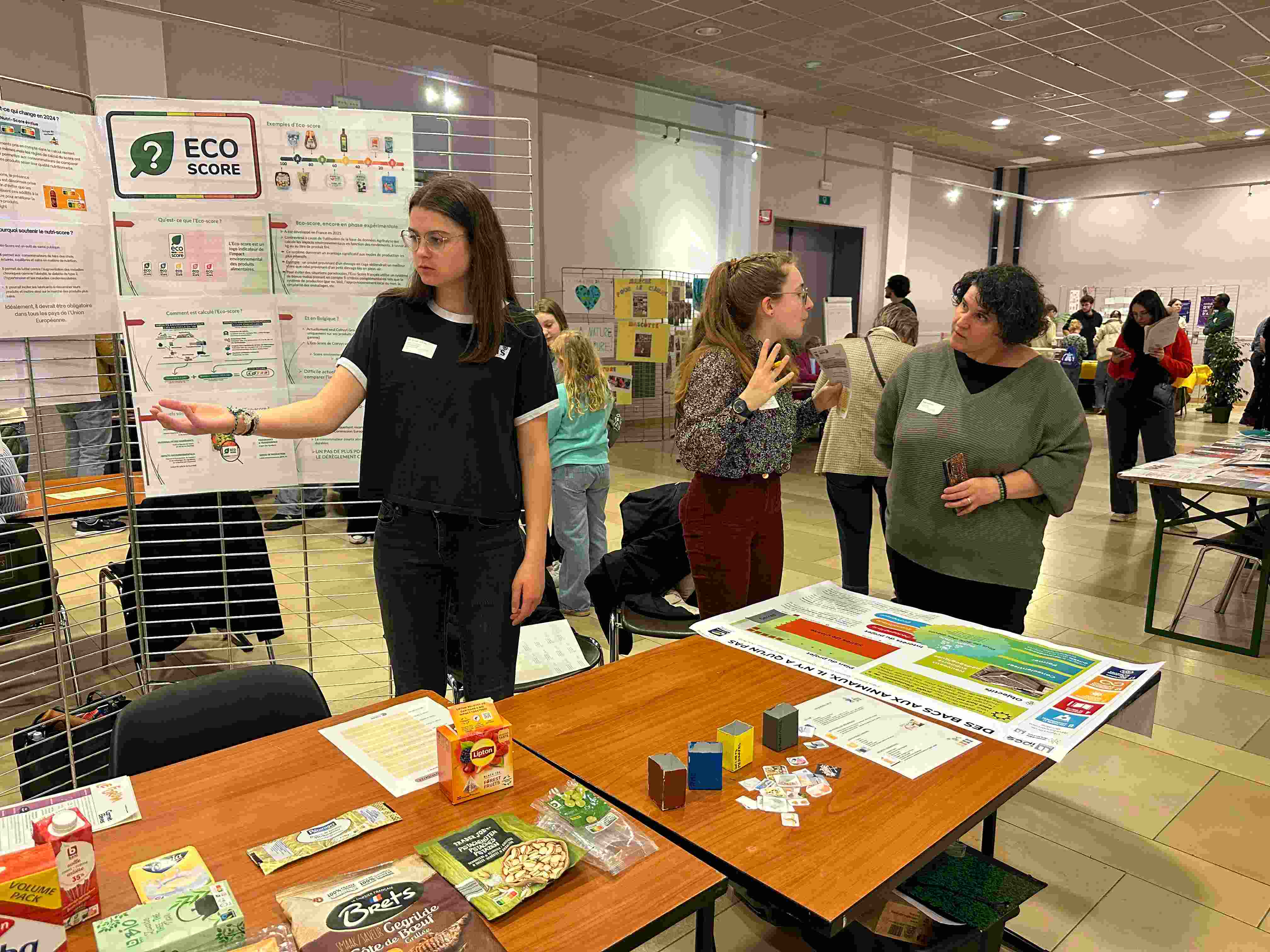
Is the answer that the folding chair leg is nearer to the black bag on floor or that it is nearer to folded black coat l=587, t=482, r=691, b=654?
folded black coat l=587, t=482, r=691, b=654

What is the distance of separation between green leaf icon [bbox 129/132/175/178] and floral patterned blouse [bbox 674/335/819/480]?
1.52m

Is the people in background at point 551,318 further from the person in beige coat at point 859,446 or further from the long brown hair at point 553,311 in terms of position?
the person in beige coat at point 859,446

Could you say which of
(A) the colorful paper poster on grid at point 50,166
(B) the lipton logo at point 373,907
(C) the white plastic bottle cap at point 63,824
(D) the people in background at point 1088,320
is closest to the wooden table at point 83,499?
(A) the colorful paper poster on grid at point 50,166

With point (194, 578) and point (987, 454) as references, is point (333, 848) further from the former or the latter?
point (194, 578)

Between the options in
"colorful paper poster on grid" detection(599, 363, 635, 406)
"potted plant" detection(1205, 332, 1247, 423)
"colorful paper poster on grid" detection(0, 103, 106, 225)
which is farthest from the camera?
"potted plant" detection(1205, 332, 1247, 423)

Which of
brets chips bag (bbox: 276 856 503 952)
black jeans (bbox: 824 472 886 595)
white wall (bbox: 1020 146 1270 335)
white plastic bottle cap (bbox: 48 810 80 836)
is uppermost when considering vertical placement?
white wall (bbox: 1020 146 1270 335)

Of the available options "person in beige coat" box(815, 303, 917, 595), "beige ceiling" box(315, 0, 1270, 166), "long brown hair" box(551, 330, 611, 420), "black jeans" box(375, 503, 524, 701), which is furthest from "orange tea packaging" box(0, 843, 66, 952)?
"beige ceiling" box(315, 0, 1270, 166)

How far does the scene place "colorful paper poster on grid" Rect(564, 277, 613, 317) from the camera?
9.50 meters

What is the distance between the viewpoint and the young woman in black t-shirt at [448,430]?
181 centimetres

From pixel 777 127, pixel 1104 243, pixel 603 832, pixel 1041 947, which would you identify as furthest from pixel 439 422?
pixel 1104 243

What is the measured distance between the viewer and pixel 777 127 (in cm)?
1173

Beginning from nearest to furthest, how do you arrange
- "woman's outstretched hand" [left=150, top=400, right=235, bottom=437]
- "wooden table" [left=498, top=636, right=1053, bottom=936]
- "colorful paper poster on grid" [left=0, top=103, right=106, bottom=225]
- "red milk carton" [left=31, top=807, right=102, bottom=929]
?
1. "red milk carton" [left=31, top=807, right=102, bottom=929]
2. "wooden table" [left=498, top=636, right=1053, bottom=936]
3. "woman's outstretched hand" [left=150, top=400, right=235, bottom=437]
4. "colorful paper poster on grid" [left=0, top=103, right=106, bottom=225]

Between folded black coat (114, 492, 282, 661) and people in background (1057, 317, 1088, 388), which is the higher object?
people in background (1057, 317, 1088, 388)

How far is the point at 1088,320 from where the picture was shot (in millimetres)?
13703
